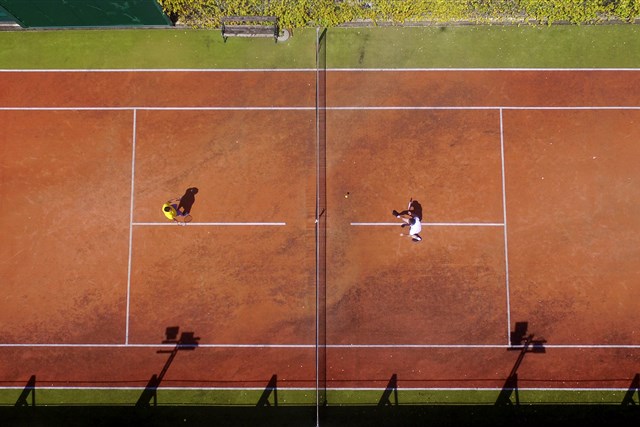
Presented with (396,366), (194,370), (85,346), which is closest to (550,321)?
(396,366)

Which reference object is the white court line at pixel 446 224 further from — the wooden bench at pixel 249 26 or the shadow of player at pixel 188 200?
the wooden bench at pixel 249 26

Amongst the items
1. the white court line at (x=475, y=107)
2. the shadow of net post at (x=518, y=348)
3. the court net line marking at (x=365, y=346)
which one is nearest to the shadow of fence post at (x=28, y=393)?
the court net line marking at (x=365, y=346)

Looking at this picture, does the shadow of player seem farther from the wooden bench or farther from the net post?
the wooden bench

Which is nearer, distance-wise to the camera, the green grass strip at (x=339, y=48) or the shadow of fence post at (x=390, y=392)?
the shadow of fence post at (x=390, y=392)

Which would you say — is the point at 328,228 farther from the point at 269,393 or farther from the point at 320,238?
the point at 269,393

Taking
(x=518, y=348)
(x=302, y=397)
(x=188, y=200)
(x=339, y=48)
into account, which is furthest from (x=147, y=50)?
(x=518, y=348)

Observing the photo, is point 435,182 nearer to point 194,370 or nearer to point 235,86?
point 235,86
